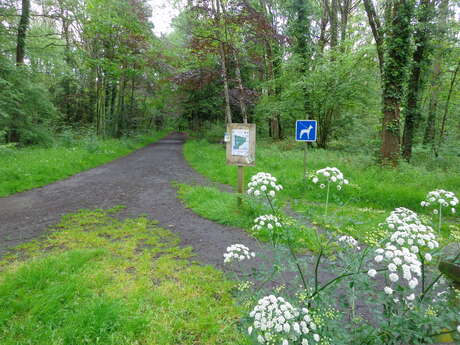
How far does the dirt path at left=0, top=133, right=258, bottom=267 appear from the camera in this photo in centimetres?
452

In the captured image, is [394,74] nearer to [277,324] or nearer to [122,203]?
[122,203]

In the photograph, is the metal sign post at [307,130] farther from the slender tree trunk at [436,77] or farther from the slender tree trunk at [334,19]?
the slender tree trunk at [334,19]

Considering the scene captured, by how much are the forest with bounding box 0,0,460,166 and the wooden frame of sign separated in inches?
233

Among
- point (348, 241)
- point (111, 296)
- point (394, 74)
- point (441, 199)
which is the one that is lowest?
point (111, 296)

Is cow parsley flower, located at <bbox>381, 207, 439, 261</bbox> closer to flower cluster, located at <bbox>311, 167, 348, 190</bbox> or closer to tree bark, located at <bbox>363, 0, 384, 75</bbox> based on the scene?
flower cluster, located at <bbox>311, 167, 348, 190</bbox>

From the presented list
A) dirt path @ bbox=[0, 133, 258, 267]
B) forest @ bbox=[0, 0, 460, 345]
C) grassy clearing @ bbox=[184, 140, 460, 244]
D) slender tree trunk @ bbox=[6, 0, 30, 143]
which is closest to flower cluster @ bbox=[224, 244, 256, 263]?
forest @ bbox=[0, 0, 460, 345]

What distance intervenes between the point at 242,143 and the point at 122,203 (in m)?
3.63

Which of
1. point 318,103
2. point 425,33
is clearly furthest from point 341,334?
point 318,103

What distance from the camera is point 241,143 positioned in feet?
18.5

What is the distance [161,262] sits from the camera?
12.2 ft

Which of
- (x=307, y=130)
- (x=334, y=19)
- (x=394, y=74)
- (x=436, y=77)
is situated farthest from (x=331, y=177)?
(x=334, y=19)

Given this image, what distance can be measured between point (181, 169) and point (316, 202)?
658 cm

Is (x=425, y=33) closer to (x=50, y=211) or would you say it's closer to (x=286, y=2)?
(x=286, y=2)

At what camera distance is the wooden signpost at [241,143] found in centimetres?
559
